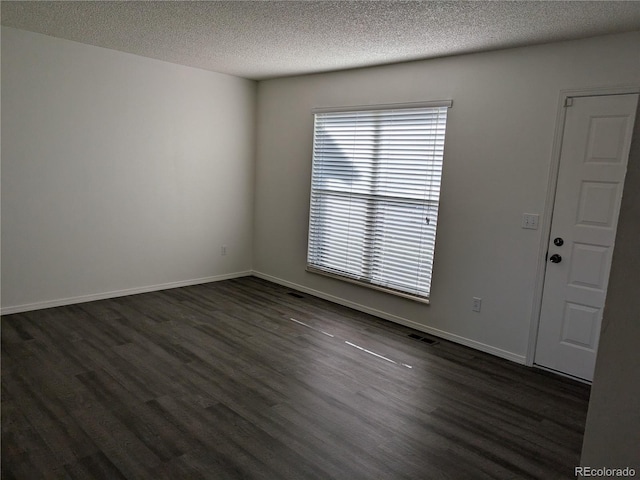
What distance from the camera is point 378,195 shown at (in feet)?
14.8

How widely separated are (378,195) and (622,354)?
12.3ft

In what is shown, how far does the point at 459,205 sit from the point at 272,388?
2.24 m

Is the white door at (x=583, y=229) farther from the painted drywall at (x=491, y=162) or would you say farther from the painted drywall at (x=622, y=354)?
the painted drywall at (x=622, y=354)

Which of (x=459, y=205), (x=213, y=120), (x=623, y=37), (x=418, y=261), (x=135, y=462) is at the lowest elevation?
(x=135, y=462)

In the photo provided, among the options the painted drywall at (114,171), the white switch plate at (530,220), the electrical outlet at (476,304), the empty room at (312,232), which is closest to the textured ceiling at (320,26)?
the empty room at (312,232)

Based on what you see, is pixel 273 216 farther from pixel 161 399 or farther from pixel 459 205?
pixel 161 399

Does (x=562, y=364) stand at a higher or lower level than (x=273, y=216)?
lower

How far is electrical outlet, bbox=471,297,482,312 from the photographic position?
12.7ft

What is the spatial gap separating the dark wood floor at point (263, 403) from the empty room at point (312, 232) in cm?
2

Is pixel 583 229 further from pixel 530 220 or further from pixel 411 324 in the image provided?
pixel 411 324

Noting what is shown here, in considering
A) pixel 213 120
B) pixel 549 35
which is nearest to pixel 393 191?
pixel 549 35

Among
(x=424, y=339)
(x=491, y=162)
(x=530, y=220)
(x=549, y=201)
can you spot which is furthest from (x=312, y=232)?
(x=549, y=201)

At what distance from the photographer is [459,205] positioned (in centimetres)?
392

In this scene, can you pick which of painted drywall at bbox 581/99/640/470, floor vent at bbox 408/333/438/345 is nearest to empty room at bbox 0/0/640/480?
floor vent at bbox 408/333/438/345
